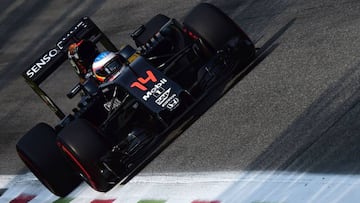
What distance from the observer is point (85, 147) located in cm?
849

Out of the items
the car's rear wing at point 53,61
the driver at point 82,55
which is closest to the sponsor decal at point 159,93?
the driver at point 82,55

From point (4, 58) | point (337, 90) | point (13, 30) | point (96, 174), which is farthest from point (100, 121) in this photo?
point (13, 30)

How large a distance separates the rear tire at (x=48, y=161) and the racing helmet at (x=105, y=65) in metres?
0.90

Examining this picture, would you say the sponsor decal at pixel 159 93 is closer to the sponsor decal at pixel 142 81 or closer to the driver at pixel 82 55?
the sponsor decal at pixel 142 81

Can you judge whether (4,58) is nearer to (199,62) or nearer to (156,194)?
(199,62)

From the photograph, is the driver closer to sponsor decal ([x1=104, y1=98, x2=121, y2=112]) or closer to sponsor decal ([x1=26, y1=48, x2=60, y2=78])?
sponsor decal ([x1=26, y1=48, x2=60, y2=78])

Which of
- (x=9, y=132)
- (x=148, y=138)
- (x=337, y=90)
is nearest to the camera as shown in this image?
(x=337, y=90)

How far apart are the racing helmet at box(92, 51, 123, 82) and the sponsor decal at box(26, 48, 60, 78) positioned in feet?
2.47

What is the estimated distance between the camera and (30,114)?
1258cm

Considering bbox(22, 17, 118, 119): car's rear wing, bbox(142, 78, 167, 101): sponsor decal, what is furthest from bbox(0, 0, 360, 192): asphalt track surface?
bbox(22, 17, 118, 119): car's rear wing

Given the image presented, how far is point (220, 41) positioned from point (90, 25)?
2.00 meters

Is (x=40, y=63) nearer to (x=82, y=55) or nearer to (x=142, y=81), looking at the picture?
(x=82, y=55)

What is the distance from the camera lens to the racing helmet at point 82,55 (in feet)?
31.8

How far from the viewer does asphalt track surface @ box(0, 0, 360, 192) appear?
753cm
